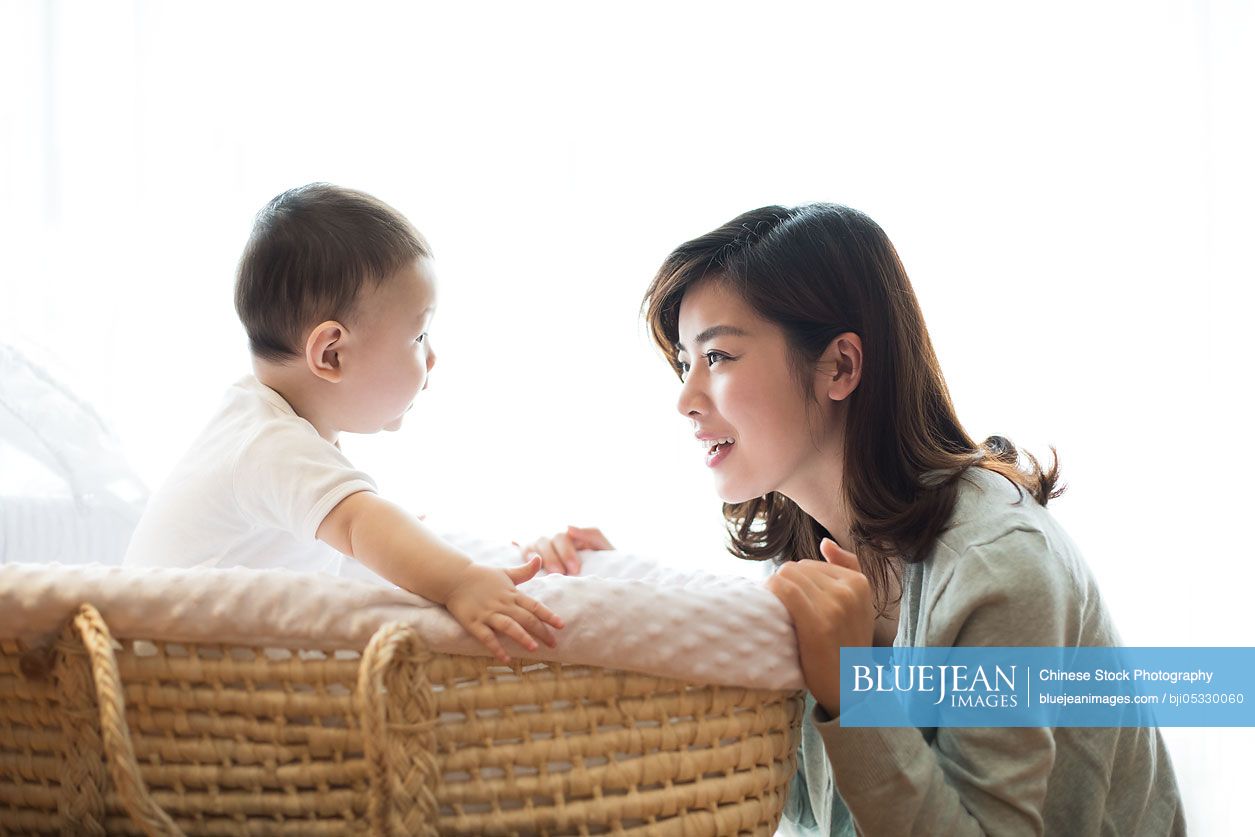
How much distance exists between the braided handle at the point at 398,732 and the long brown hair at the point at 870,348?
595mm

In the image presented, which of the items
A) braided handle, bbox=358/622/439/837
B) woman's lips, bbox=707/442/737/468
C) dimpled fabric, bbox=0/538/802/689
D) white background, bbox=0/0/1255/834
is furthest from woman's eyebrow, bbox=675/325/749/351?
white background, bbox=0/0/1255/834

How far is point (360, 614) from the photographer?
625 mm

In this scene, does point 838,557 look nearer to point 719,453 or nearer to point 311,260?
point 719,453

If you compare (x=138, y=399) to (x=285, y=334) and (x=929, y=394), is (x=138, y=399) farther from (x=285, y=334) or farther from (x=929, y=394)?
(x=929, y=394)

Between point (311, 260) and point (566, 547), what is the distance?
0.37m

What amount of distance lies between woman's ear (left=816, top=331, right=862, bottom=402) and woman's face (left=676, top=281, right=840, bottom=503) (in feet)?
0.09

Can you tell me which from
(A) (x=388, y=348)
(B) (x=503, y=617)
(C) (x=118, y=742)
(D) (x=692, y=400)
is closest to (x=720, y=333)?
(D) (x=692, y=400)

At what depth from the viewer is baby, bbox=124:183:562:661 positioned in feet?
3.03

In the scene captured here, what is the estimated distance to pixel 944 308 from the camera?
203 centimetres

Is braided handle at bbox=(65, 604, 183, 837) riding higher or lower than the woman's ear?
lower

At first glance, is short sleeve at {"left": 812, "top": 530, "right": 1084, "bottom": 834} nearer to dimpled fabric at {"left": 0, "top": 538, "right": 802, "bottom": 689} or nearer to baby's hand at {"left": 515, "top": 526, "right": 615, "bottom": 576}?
dimpled fabric at {"left": 0, "top": 538, "right": 802, "bottom": 689}

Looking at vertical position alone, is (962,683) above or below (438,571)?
below

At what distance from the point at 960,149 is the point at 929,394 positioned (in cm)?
107

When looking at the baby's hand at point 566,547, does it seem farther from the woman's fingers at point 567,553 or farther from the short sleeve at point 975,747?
the short sleeve at point 975,747
